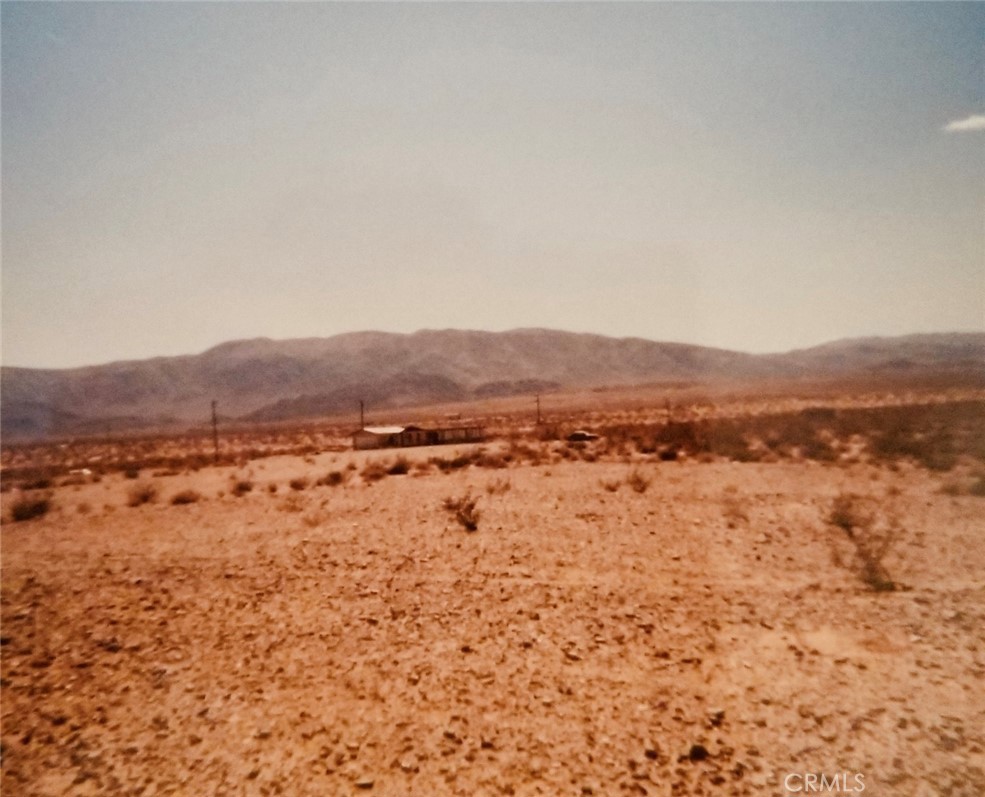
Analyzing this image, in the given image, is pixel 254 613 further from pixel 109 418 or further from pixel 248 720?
pixel 109 418

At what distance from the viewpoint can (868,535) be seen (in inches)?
458

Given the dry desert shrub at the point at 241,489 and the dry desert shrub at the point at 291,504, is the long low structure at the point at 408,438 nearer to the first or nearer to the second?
the dry desert shrub at the point at 241,489

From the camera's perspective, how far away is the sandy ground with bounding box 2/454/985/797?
5.39 meters

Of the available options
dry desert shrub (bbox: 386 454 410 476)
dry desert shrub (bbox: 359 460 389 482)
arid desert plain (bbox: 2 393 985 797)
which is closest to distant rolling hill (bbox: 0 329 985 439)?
dry desert shrub (bbox: 359 460 389 482)

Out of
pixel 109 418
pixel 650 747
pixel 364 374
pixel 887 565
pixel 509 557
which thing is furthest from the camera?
pixel 364 374

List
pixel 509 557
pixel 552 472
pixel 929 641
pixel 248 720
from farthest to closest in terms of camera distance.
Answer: pixel 552 472
pixel 509 557
pixel 929 641
pixel 248 720

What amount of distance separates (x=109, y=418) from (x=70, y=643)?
177774 mm

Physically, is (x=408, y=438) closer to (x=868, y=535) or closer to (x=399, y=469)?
(x=399, y=469)

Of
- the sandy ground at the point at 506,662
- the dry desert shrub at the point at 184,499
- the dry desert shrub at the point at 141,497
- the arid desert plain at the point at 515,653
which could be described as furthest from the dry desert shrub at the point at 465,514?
the dry desert shrub at the point at 141,497

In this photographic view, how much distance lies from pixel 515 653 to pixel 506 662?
24cm

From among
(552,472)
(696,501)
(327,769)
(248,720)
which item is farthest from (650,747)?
(552,472)

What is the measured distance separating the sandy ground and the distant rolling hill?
146 meters

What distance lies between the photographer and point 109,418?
162 meters

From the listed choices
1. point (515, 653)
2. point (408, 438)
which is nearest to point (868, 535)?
point (515, 653)
